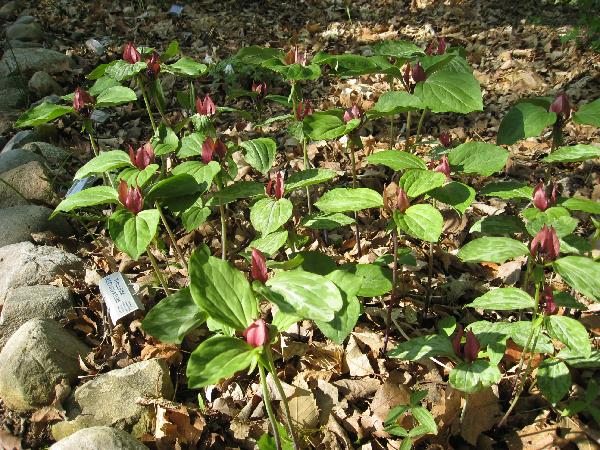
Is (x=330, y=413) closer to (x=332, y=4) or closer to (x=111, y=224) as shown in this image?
(x=111, y=224)

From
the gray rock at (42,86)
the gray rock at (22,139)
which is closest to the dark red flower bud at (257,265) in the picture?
the gray rock at (22,139)

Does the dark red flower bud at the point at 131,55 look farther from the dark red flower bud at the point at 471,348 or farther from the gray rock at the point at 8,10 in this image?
the gray rock at the point at 8,10

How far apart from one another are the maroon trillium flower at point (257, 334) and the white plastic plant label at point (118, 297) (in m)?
1.17

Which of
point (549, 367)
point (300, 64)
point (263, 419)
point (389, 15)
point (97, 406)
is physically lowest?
point (263, 419)

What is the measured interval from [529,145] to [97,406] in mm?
3307

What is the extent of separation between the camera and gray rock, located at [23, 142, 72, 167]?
3700 millimetres

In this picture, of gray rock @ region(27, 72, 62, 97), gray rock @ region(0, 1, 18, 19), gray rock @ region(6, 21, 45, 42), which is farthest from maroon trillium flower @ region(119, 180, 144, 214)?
gray rock @ region(0, 1, 18, 19)

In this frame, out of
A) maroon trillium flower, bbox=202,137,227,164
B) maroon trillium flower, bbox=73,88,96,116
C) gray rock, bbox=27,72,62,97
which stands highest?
maroon trillium flower, bbox=73,88,96,116

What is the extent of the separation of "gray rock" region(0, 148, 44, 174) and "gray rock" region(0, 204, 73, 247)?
0.52 meters

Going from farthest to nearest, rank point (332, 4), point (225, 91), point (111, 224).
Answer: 1. point (332, 4)
2. point (225, 91)
3. point (111, 224)

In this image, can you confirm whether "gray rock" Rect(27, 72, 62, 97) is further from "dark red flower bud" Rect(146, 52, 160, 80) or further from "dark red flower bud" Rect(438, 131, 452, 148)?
"dark red flower bud" Rect(438, 131, 452, 148)

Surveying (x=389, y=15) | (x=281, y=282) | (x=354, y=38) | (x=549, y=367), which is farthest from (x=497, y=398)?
(x=389, y=15)

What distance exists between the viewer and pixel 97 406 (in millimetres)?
2020

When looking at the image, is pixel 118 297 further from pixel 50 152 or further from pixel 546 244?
pixel 50 152
